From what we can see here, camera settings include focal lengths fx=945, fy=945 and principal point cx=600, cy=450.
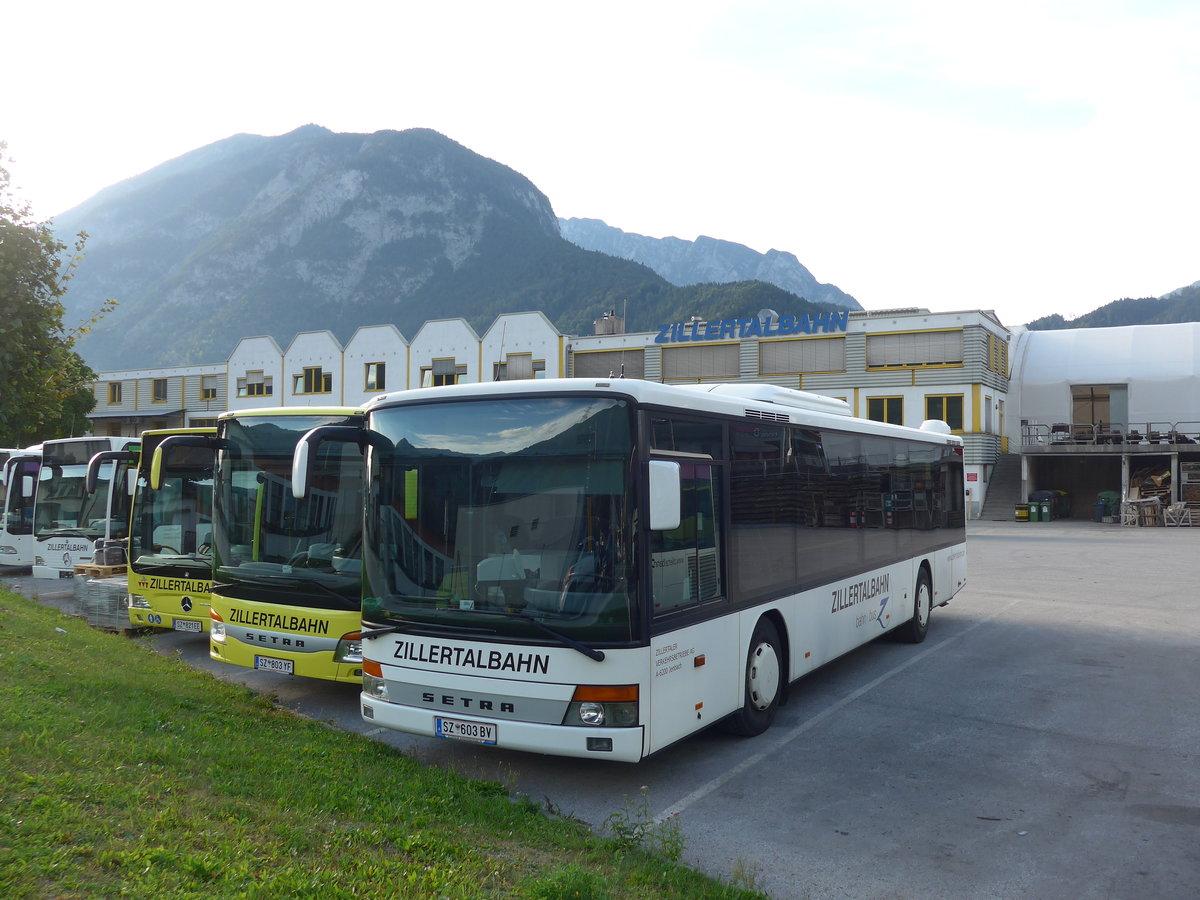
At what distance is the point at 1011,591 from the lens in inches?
670

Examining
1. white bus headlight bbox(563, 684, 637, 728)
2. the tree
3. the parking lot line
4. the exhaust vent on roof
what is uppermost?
the tree

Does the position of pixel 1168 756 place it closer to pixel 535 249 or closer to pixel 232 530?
pixel 232 530

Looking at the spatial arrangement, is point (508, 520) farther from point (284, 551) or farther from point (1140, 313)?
point (1140, 313)

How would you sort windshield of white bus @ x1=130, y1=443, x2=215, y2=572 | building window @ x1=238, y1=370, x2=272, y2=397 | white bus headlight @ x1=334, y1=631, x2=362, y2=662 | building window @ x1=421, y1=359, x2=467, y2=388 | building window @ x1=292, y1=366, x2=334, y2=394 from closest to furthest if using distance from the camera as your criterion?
white bus headlight @ x1=334, y1=631, x2=362, y2=662 < windshield of white bus @ x1=130, y1=443, x2=215, y2=572 < building window @ x1=421, y1=359, x2=467, y2=388 < building window @ x1=292, y1=366, x2=334, y2=394 < building window @ x1=238, y1=370, x2=272, y2=397

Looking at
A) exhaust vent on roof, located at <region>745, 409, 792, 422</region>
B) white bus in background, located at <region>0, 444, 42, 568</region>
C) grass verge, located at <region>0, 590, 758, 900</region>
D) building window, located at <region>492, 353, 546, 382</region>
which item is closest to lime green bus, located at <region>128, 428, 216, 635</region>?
grass verge, located at <region>0, 590, 758, 900</region>

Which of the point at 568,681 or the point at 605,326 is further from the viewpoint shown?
the point at 605,326

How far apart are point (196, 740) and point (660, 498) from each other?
3470 mm

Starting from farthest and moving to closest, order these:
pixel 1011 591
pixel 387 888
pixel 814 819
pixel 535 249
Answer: pixel 535 249
pixel 1011 591
pixel 814 819
pixel 387 888

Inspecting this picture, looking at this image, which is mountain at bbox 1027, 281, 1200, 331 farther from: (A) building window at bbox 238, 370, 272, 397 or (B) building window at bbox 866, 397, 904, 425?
(A) building window at bbox 238, 370, 272, 397

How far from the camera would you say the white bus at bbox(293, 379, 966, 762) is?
582 cm

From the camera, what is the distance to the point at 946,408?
42.2 m

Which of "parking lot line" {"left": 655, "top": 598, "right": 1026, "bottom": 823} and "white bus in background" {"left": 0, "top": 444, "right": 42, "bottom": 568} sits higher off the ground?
"white bus in background" {"left": 0, "top": 444, "right": 42, "bottom": 568}

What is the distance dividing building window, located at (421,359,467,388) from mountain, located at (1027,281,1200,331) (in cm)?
9894

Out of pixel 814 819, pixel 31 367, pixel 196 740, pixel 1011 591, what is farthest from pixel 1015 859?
pixel 1011 591
